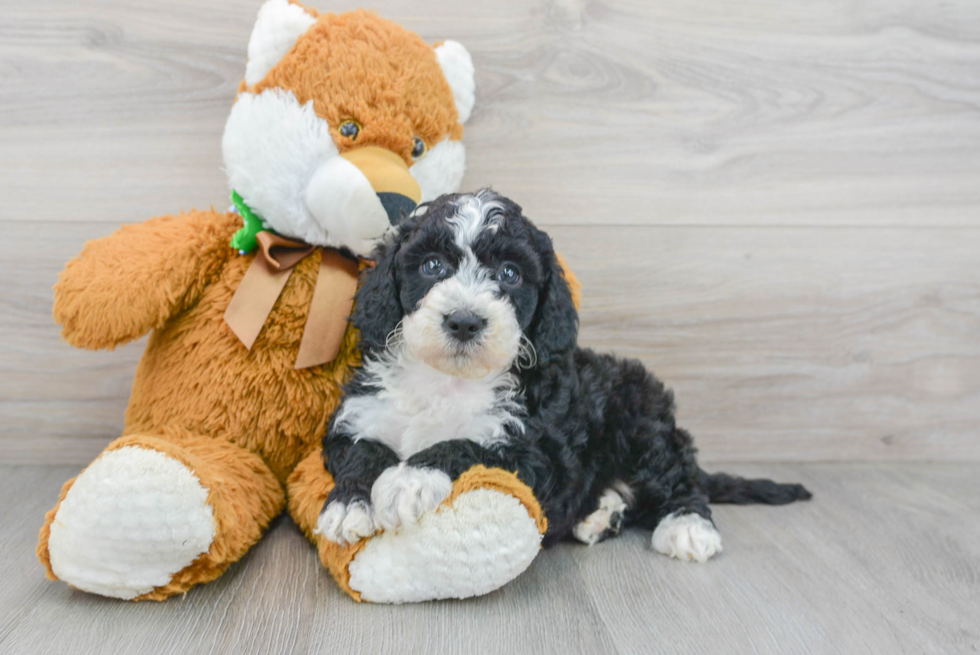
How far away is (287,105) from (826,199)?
1552mm

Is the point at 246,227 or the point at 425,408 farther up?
the point at 246,227

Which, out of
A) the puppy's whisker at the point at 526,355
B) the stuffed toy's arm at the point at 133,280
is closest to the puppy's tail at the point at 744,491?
the puppy's whisker at the point at 526,355

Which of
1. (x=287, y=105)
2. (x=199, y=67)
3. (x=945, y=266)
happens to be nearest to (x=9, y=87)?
(x=199, y=67)

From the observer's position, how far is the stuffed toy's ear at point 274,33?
1.53m

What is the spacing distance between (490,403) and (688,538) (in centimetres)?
54

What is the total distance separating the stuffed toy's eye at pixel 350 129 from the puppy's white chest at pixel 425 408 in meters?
0.49

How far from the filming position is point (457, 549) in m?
1.22

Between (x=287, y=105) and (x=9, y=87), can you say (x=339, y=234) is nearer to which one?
(x=287, y=105)

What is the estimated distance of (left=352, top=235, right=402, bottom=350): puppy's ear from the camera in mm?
1349

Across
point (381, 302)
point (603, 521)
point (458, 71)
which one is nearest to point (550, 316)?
point (381, 302)

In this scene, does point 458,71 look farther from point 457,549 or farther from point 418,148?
point 457,549

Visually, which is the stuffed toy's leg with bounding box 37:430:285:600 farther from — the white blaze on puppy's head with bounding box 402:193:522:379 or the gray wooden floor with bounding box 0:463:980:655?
the white blaze on puppy's head with bounding box 402:193:522:379

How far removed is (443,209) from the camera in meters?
1.33

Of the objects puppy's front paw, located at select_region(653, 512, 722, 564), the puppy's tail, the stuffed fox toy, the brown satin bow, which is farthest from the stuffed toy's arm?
the puppy's tail
